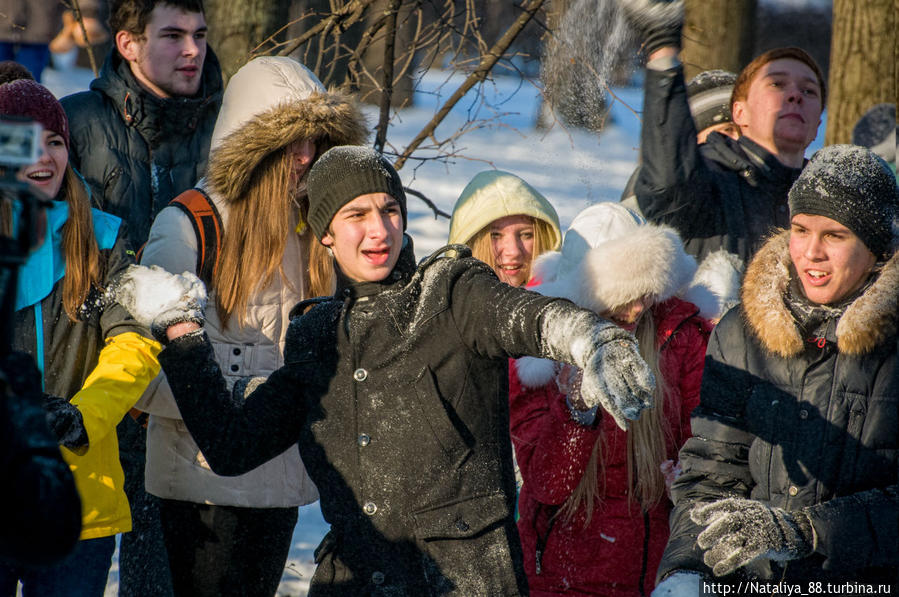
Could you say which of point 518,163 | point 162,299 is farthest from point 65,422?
point 518,163

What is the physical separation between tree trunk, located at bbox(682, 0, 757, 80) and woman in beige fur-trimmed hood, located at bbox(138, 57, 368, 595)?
349 centimetres

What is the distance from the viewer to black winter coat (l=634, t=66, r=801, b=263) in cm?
335

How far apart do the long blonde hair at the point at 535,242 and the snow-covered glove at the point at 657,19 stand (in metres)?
0.83

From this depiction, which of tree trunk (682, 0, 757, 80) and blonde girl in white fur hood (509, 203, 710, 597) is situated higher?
tree trunk (682, 0, 757, 80)

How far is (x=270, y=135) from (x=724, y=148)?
1.68m

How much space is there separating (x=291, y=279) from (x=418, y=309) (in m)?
0.88

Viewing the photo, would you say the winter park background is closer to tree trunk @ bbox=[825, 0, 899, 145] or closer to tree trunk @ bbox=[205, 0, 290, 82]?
tree trunk @ bbox=[825, 0, 899, 145]

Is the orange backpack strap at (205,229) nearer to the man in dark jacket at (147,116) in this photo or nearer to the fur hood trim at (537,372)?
the man in dark jacket at (147,116)

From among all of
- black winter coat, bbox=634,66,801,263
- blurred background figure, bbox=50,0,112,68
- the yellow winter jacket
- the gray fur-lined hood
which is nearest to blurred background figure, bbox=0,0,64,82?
blurred background figure, bbox=50,0,112,68

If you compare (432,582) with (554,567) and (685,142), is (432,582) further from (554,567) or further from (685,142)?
(685,142)

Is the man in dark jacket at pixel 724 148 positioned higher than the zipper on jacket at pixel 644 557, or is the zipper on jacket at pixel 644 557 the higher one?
the man in dark jacket at pixel 724 148

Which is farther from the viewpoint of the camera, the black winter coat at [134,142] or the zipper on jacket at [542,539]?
the black winter coat at [134,142]

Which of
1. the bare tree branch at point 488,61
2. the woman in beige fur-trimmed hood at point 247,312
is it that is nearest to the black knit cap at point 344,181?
the woman in beige fur-trimmed hood at point 247,312

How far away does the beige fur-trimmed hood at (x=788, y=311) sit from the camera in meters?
2.55
